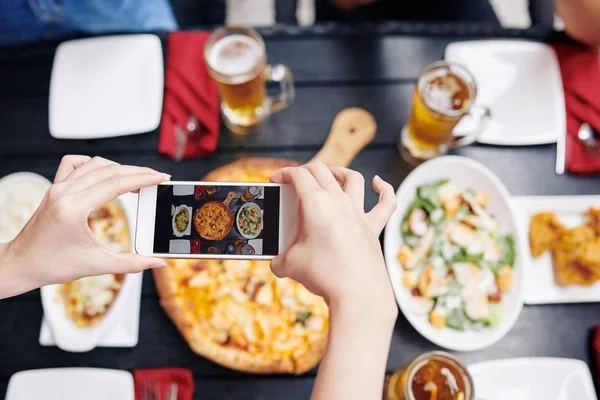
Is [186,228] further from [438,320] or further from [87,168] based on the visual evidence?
[438,320]

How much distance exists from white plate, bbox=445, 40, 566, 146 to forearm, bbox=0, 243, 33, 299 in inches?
45.2

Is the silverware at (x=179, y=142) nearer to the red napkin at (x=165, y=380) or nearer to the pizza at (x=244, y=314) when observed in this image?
the pizza at (x=244, y=314)

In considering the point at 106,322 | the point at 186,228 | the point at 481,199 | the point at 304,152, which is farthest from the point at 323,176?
the point at 106,322

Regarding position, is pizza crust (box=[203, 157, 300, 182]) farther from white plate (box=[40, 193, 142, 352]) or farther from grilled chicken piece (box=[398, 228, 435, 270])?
grilled chicken piece (box=[398, 228, 435, 270])

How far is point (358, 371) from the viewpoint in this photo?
2.30ft

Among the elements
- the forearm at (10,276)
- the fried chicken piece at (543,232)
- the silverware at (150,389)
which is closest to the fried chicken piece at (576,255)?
the fried chicken piece at (543,232)

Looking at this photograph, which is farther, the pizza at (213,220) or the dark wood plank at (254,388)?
the dark wood plank at (254,388)

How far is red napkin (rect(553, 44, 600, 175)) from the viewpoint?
126cm

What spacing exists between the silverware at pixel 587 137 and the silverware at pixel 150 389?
1378 millimetres

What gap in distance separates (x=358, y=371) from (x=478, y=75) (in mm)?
1002

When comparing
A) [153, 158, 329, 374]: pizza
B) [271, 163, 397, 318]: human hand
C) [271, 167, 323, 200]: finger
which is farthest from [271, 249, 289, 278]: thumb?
[153, 158, 329, 374]: pizza

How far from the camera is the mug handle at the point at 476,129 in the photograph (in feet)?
4.02

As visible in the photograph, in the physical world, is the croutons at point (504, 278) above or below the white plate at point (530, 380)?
above

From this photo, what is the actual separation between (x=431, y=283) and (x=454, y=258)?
110mm
